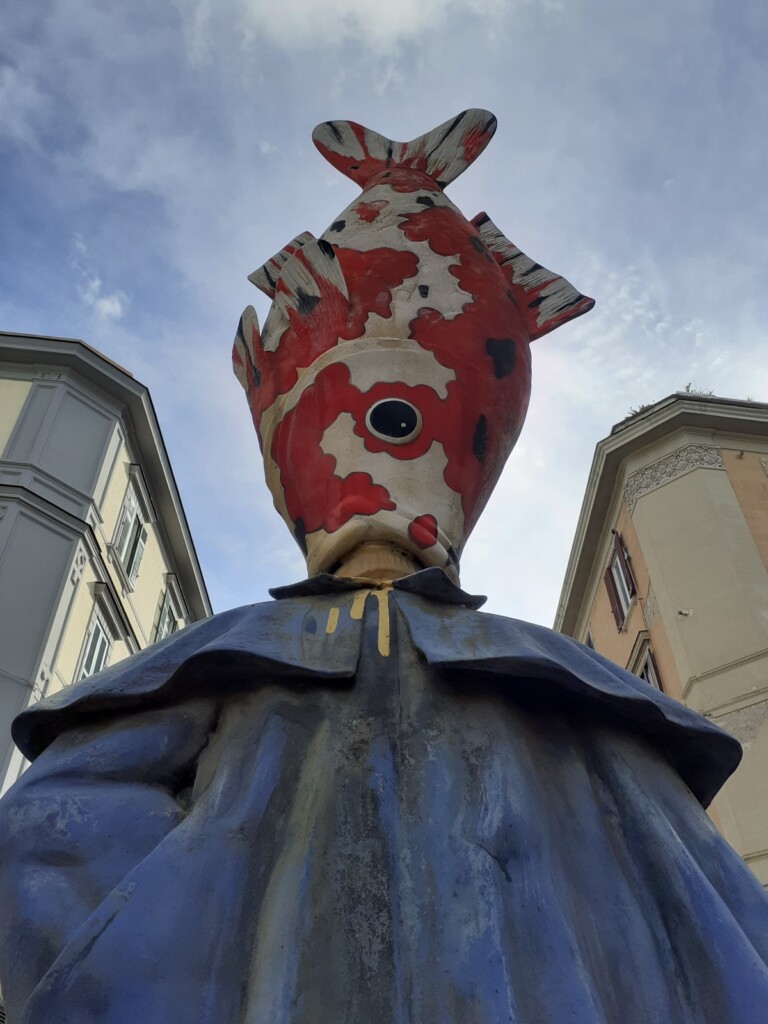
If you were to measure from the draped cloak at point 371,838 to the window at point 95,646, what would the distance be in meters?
9.48

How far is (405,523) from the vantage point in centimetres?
209

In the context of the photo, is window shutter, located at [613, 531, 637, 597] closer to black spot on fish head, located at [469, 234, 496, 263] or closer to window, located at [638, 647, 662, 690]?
window, located at [638, 647, 662, 690]

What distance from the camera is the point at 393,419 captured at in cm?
227

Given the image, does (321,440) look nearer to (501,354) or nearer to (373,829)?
(501,354)

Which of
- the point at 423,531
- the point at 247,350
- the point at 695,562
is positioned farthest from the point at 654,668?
the point at 423,531

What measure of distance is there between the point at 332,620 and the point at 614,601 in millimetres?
10661

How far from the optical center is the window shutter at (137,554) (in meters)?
12.2

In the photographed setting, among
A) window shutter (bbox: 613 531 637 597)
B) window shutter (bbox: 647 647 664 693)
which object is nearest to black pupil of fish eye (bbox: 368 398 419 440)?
window shutter (bbox: 647 647 664 693)

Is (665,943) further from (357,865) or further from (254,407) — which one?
(254,407)

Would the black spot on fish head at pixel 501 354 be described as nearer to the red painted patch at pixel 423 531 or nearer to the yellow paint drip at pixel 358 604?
the red painted patch at pixel 423 531

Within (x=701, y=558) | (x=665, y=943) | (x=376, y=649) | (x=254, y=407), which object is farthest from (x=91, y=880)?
(x=701, y=558)

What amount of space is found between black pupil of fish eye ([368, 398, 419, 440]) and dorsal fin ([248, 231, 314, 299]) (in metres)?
0.86

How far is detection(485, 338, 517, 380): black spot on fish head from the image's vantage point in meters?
2.47

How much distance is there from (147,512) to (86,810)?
11657 millimetres
